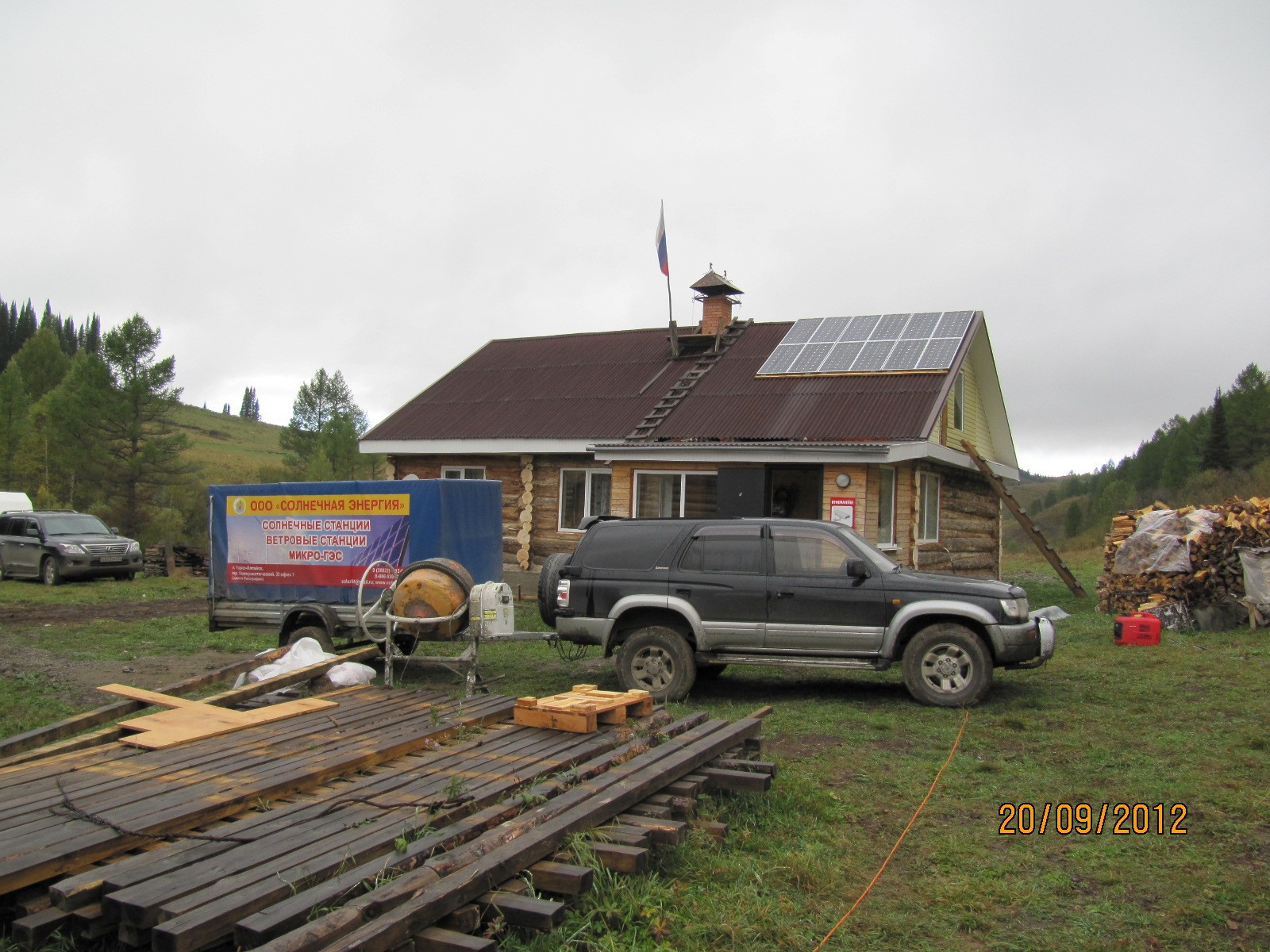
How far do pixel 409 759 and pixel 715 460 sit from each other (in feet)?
39.3

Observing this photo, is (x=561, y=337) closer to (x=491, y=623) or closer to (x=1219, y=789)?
(x=491, y=623)

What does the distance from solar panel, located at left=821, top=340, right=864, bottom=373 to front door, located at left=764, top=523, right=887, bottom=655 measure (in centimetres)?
1000

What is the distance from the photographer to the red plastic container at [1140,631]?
43.8ft

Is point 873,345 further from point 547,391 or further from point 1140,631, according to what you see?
point 1140,631

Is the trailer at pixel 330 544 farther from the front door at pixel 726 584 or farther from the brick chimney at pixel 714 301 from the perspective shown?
the brick chimney at pixel 714 301

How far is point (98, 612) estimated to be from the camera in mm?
18562

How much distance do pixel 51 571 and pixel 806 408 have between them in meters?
19.8

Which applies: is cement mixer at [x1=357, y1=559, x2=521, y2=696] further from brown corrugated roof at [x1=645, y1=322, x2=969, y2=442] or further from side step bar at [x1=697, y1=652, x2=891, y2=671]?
brown corrugated roof at [x1=645, y1=322, x2=969, y2=442]

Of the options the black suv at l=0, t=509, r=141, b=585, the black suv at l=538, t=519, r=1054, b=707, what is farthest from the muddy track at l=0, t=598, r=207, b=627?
the black suv at l=538, t=519, r=1054, b=707

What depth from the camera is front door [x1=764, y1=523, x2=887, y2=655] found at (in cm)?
948

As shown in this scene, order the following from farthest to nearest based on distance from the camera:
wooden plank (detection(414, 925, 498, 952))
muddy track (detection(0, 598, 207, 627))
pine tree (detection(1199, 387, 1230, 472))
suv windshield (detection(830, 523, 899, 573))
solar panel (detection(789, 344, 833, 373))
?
1. pine tree (detection(1199, 387, 1230, 472))
2. solar panel (detection(789, 344, 833, 373))
3. muddy track (detection(0, 598, 207, 627))
4. suv windshield (detection(830, 523, 899, 573))
5. wooden plank (detection(414, 925, 498, 952))

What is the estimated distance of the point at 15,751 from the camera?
6.54 meters

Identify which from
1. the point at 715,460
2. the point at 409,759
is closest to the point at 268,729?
the point at 409,759
